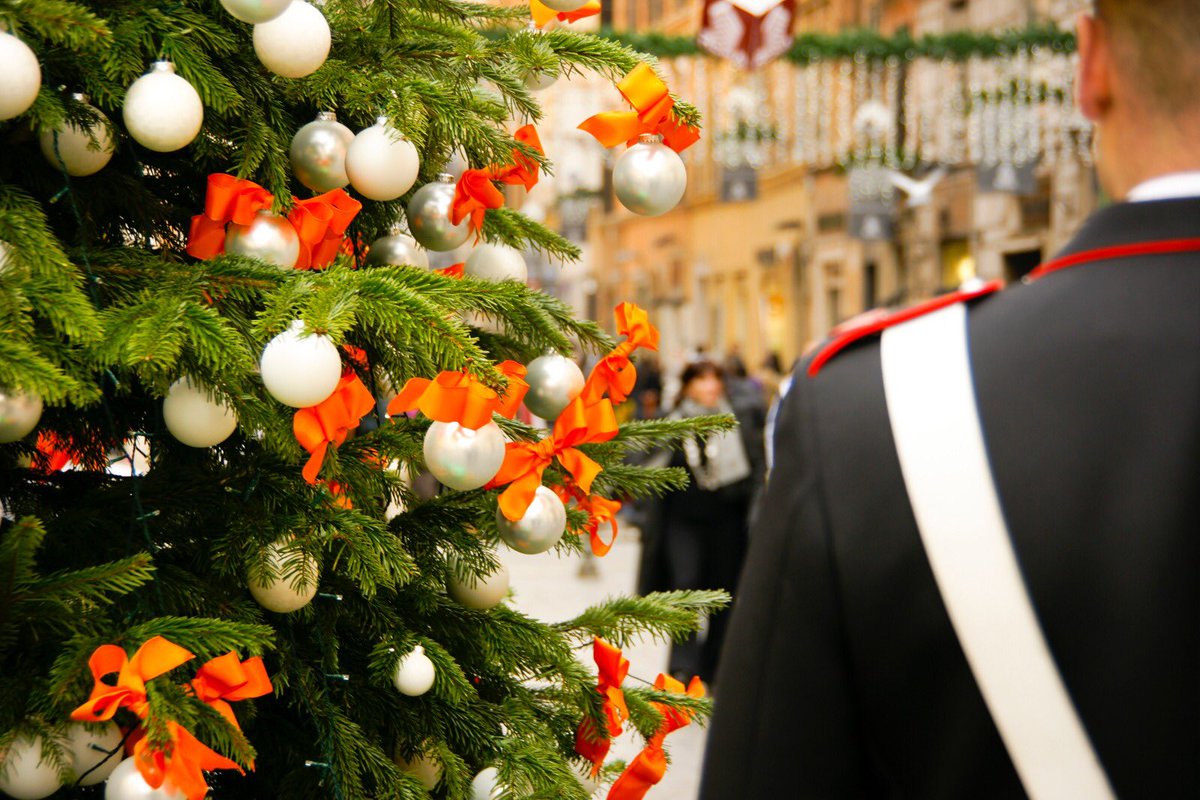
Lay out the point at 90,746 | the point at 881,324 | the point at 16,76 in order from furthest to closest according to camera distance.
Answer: the point at 90,746, the point at 16,76, the point at 881,324

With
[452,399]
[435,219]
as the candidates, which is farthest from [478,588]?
[435,219]

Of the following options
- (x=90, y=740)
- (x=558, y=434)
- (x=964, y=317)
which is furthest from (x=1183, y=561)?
(x=90, y=740)

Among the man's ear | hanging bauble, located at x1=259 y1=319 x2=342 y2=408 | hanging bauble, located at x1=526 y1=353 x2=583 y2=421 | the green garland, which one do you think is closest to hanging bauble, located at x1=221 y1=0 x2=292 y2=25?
hanging bauble, located at x1=259 y1=319 x2=342 y2=408

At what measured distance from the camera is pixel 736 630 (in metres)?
1.23

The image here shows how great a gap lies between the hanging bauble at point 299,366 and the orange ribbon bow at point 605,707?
2.29ft

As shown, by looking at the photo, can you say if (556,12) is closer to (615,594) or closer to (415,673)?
(415,673)

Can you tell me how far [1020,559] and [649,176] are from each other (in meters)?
1.06

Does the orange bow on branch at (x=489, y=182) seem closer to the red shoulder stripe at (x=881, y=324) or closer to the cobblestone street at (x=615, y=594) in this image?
the red shoulder stripe at (x=881, y=324)

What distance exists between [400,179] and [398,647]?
0.63 m

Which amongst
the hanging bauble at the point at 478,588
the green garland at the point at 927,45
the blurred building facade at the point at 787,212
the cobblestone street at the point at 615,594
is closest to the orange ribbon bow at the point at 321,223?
the hanging bauble at the point at 478,588

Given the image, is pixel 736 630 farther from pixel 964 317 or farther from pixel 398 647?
pixel 398 647

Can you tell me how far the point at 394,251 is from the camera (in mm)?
2178

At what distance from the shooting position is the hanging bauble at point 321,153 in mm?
1950

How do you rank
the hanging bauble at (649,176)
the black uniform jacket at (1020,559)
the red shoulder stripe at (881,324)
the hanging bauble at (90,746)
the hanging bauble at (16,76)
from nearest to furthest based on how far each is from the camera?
the black uniform jacket at (1020,559) → the red shoulder stripe at (881,324) → the hanging bauble at (16,76) → the hanging bauble at (90,746) → the hanging bauble at (649,176)
